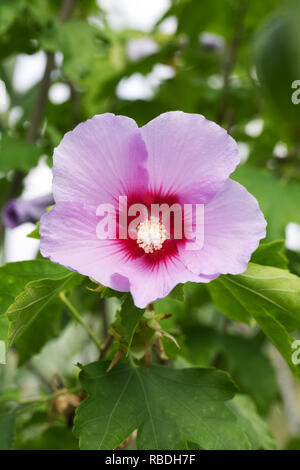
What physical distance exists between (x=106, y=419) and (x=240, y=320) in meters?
0.26

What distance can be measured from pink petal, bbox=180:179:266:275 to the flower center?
1.6 inches

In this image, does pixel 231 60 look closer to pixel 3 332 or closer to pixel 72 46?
pixel 72 46

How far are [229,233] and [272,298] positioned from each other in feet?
0.40

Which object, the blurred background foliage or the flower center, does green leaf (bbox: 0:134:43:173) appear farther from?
the flower center

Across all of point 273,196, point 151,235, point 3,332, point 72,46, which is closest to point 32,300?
point 3,332

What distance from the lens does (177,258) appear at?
63 centimetres

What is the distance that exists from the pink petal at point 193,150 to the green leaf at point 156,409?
0.84 feet

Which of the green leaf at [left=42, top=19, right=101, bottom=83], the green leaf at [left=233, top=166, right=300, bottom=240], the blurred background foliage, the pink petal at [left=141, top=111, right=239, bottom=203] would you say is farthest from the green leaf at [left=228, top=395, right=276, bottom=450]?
the green leaf at [left=42, top=19, right=101, bottom=83]

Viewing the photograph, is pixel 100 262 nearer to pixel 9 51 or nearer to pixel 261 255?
pixel 261 255

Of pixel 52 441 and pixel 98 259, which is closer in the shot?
pixel 98 259

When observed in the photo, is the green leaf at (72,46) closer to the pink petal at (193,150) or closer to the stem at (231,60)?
the stem at (231,60)

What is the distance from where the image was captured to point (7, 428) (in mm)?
879

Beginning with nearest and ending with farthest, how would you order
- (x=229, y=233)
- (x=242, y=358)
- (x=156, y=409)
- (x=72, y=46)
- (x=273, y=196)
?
(x=229, y=233), (x=156, y=409), (x=273, y=196), (x=72, y=46), (x=242, y=358)

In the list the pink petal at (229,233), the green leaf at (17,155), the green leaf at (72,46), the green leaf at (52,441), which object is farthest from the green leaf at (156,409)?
the green leaf at (72,46)
